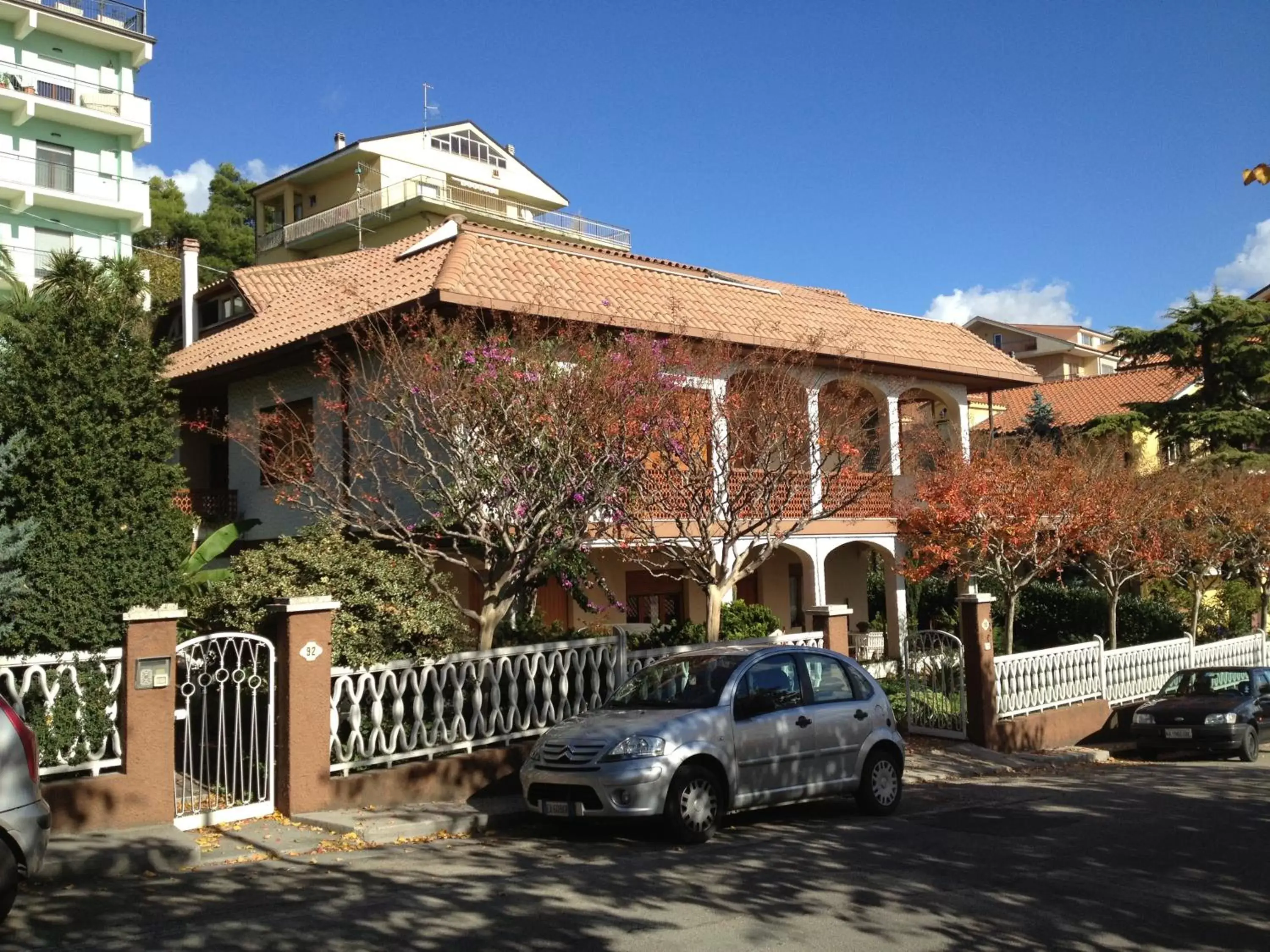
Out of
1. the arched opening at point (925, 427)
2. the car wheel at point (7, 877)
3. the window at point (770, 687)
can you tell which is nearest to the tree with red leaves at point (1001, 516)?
the arched opening at point (925, 427)

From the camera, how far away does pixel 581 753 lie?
9.11 m

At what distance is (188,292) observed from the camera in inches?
939

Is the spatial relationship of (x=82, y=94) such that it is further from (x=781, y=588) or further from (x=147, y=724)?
(x=147, y=724)

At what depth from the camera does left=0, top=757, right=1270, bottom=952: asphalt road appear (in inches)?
248

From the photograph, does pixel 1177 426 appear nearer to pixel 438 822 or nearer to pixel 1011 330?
pixel 438 822

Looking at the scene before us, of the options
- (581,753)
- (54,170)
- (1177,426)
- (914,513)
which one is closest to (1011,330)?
(1177,426)

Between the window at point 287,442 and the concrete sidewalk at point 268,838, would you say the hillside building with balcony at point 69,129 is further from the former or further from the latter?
the concrete sidewalk at point 268,838

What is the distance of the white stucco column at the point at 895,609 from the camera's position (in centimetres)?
2375

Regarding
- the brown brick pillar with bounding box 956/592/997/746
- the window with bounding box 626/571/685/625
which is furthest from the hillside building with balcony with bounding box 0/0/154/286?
the brown brick pillar with bounding box 956/592/997/746

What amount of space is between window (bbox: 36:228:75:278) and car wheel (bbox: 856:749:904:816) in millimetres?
29791

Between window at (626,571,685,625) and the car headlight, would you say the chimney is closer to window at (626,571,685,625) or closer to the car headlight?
window at (626,571,685,625)

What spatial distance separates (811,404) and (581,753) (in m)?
9.12

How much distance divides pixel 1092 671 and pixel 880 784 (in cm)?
976

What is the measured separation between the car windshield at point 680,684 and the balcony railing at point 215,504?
467 inches
